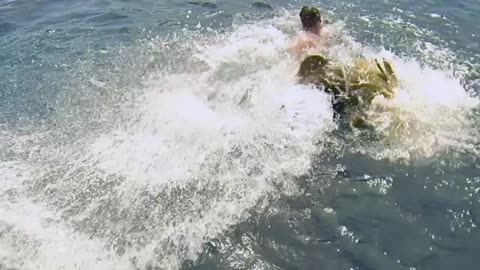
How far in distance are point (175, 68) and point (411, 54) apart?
4.98m

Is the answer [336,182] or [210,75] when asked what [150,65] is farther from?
[336,182]

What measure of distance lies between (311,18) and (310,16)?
1.8 inches

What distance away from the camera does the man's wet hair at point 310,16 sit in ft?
38.2

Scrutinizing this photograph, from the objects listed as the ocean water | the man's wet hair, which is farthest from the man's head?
the ocean water

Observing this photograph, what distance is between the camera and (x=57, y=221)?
785cm

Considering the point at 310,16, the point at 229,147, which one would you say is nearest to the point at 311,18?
the point at 310,16

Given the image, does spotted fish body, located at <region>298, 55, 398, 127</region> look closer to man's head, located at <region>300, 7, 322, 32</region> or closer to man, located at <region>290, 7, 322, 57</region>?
man, located at <region>290, 7, 322, 57</region>

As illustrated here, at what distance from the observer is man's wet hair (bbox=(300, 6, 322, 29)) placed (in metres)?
11.6

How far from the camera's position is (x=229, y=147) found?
9.34 metres

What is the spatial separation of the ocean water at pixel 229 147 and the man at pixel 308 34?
344 mm

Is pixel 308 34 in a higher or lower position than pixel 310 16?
lower

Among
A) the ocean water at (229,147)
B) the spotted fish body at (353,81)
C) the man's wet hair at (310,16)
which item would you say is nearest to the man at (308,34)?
the man's wet hair at (310,16)

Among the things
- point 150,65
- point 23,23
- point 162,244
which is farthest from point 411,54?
point 23,23

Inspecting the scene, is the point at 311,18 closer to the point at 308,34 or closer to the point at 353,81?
the point at 308,34
